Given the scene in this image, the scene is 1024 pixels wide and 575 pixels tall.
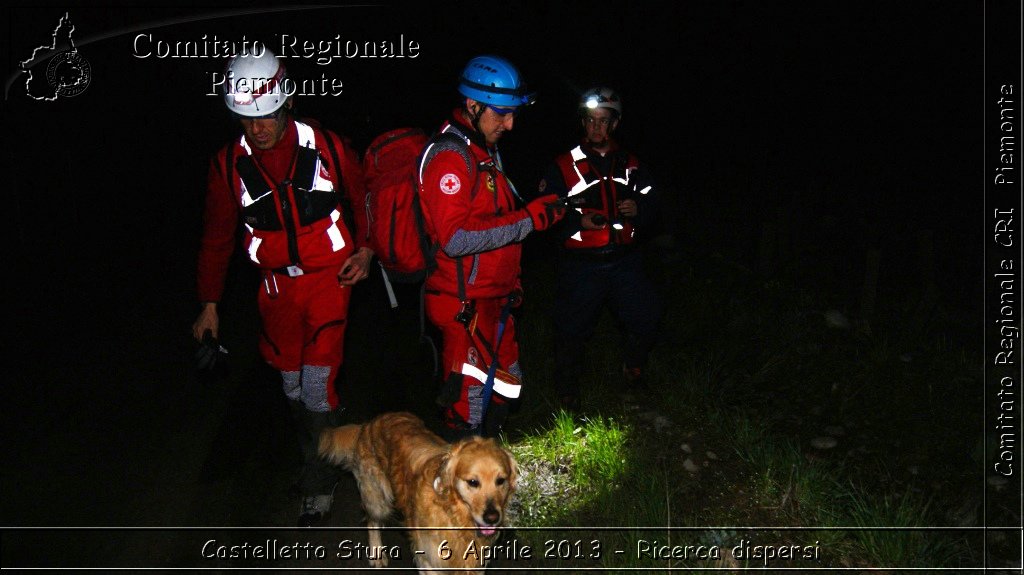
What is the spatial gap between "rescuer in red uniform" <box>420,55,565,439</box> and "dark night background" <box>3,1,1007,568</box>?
1.97 metres

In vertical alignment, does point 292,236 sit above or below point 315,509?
above

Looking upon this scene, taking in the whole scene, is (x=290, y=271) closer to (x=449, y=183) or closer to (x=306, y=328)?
(x=306, y=328)

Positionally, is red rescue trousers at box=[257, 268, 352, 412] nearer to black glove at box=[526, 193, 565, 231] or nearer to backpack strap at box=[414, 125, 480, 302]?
backpack strap at box=[414, 125, 480, 302]

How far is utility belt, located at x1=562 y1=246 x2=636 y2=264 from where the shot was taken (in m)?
5.52

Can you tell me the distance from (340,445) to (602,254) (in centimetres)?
226

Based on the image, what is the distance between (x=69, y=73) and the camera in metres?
14.8

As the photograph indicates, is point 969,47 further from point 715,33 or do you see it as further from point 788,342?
point 788,342

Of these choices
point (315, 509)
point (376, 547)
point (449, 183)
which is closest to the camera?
point (449, 183)

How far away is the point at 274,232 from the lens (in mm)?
4340

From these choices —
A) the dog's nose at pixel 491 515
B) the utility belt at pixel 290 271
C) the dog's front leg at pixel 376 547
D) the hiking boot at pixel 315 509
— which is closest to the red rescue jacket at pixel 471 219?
the utility belt at pixel 290 271

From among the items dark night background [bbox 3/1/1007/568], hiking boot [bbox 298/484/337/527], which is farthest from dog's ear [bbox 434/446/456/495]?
dark night background [bbox 3/1/1007/568]

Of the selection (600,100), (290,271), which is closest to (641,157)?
(600,100)

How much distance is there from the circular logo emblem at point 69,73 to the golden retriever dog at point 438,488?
12.6 m

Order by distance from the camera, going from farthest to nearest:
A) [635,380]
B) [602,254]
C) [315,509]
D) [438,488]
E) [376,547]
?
[635,380] < [602,254] < [315,509] < [376,547] < [438,488]
